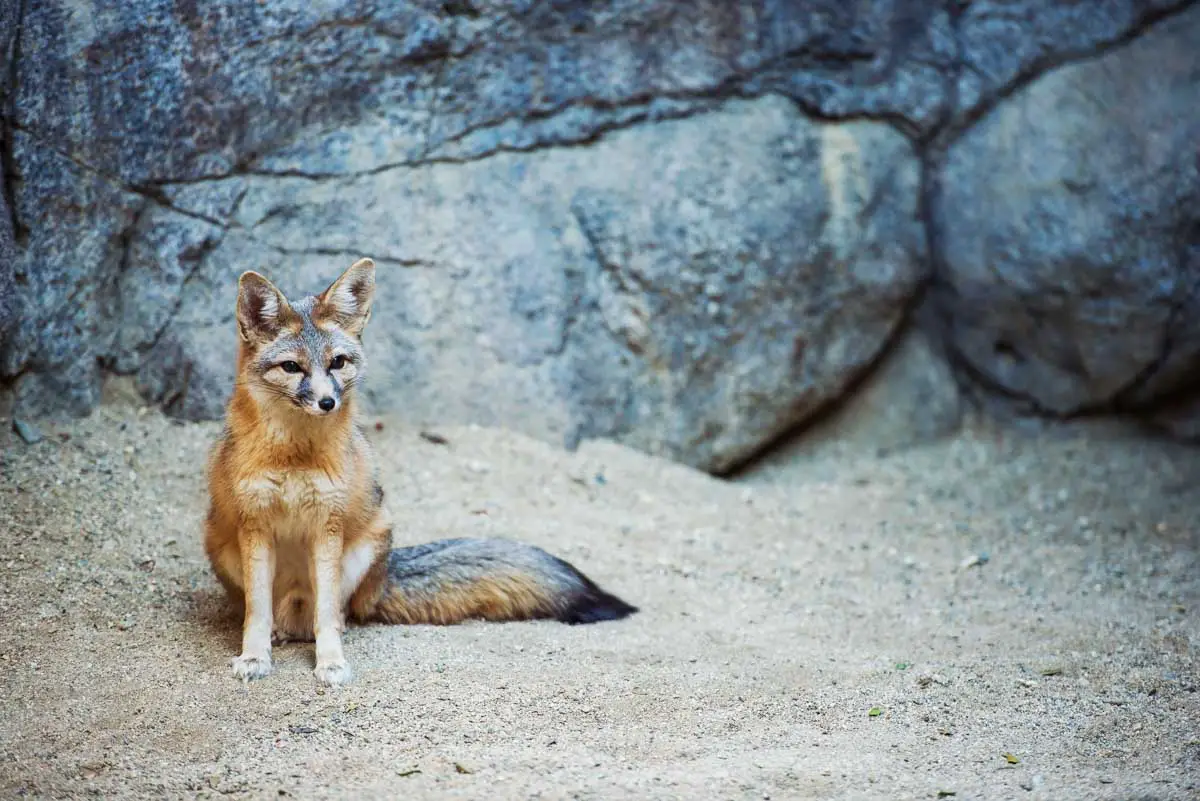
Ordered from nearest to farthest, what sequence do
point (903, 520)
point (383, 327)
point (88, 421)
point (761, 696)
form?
point (761, 696) → point (88, 421) → point (383, 327) → point (903, 520)

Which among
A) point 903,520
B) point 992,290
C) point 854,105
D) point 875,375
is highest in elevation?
point 854,105

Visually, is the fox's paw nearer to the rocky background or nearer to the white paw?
the white paw

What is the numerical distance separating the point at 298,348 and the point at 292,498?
0.52m

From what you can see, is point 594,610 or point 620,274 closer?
point 594,610

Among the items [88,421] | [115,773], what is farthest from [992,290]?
[115,773]

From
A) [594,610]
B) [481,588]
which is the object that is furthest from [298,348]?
[594,610]

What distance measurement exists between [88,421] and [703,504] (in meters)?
3.11

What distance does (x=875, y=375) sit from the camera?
7.29 metres

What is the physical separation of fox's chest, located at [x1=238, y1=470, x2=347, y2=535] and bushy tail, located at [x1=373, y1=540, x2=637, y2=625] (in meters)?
0.55

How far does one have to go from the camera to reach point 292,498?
3.91 meters

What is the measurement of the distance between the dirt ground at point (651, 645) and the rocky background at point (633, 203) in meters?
0.45

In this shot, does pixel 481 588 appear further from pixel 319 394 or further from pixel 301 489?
pixel 319 394

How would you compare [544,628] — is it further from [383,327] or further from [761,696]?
[383,327]

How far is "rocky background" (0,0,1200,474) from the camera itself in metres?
5.25
